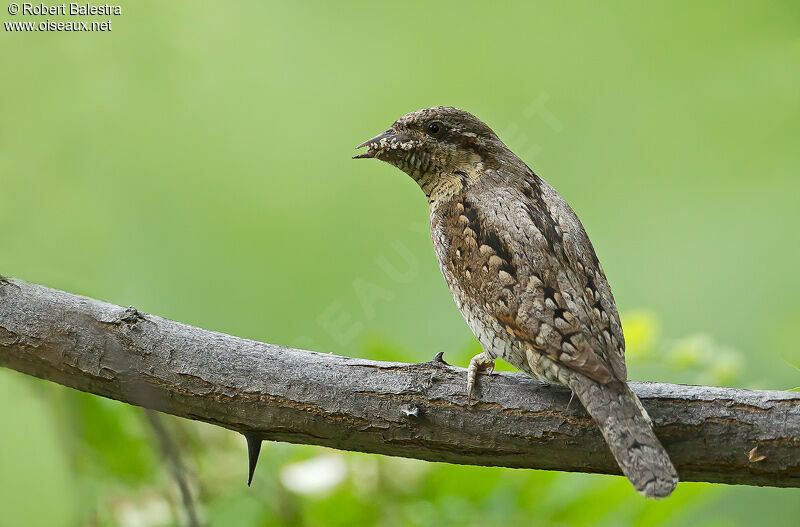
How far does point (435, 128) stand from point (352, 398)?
0.98 m

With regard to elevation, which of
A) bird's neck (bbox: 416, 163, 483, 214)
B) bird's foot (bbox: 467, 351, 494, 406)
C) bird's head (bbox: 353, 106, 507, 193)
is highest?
bird's head (bbox: 353, 106, 507, 193)

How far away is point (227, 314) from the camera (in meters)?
4.91

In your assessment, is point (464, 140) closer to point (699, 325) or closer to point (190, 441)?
point (190, 441)

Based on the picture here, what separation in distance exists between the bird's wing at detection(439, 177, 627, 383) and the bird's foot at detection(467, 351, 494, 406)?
149mm

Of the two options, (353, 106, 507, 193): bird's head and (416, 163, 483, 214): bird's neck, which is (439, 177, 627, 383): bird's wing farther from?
(353, 106, 507, 193): bird's head

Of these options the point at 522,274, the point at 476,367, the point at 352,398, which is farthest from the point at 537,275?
the point at 352,398

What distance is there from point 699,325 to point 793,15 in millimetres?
1890

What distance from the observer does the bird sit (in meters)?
1.94

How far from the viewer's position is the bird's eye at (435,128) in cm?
251

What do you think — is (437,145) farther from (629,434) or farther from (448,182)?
(629,434)

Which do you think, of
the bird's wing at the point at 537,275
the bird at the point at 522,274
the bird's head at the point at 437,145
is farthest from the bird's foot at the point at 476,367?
the bird's head at the point at 437,145

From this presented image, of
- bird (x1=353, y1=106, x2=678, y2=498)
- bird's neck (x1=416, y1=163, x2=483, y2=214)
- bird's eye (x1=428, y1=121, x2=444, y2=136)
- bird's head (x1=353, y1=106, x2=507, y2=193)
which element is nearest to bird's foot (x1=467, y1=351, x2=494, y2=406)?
bird (x1=353, y1=106, x2=678, y2=498)

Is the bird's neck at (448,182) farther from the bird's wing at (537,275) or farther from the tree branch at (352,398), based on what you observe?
the tree branch at (352,398)

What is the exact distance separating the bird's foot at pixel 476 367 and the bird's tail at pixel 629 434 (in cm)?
28
